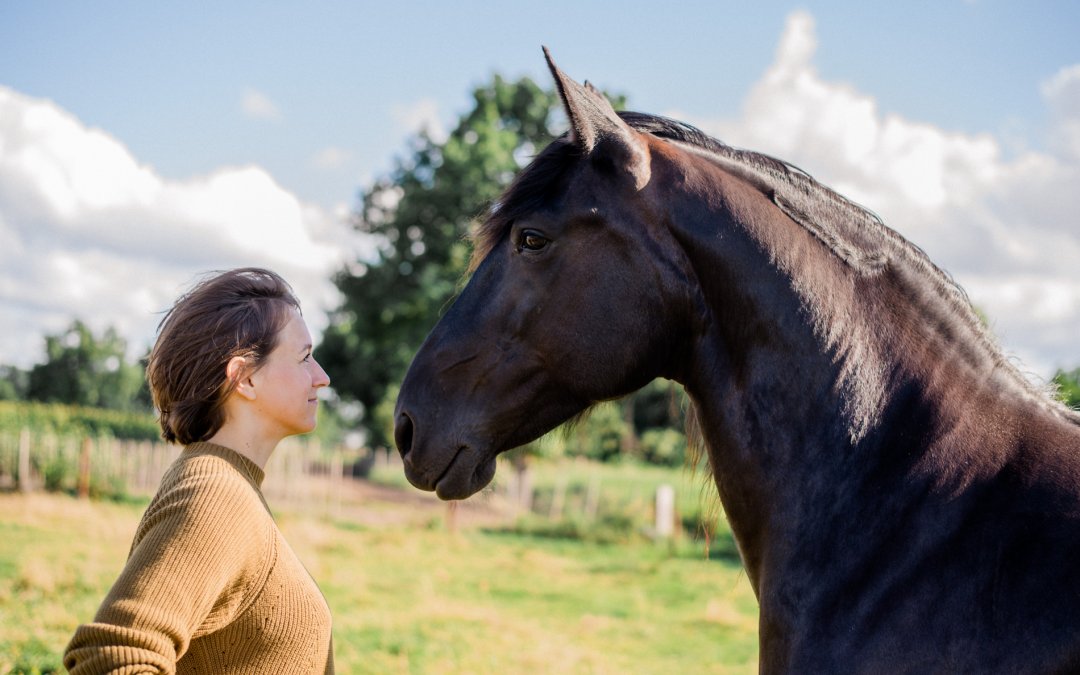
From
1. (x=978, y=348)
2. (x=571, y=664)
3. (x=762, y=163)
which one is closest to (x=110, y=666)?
(x=762, y=163)

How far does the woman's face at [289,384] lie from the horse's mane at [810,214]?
1.89ft

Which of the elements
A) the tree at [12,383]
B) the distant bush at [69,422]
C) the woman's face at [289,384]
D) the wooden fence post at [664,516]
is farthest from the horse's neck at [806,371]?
the tree at [12,383]

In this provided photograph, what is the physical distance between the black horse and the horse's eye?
0.01 m

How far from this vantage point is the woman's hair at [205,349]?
6.98 feet

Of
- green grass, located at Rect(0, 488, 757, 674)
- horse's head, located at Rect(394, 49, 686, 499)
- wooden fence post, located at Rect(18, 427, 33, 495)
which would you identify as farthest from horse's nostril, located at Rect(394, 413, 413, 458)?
wooden fence post, located at Rect(18, 427, 33, 495)

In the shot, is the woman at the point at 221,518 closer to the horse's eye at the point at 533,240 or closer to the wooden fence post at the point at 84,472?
the horse's eye at the point at 533,240

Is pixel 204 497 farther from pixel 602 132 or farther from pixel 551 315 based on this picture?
pixel 602 132

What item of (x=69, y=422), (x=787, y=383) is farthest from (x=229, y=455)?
(x=69, y=422)

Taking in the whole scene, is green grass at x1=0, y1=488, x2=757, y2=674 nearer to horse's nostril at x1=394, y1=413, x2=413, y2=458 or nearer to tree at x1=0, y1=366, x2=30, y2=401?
horse's nostril at x1=394, y1=413, x2=413, y2=458

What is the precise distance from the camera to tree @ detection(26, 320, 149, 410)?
6181cm

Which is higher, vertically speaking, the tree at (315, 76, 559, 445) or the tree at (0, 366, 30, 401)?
the tree at (315, 76, 559, 445)

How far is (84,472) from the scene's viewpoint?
2058 centimetres

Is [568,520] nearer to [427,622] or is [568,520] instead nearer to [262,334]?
[427,622]

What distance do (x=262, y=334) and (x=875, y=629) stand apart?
1.64m
